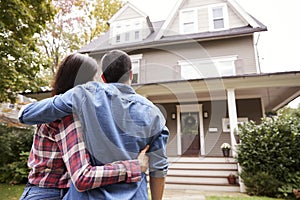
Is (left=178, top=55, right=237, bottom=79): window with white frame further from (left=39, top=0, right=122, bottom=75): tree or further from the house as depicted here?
(left=39, top=0, right=122, bottom=75): tree

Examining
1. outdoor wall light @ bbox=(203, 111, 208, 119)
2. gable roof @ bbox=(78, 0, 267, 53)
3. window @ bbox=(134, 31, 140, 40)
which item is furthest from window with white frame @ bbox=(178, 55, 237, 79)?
window @ bbox=(134, 31, 140, 40)

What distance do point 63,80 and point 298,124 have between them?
Answer: 16.1ft

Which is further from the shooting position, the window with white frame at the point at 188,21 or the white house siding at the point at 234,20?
the window with white frame at the point at 188,21

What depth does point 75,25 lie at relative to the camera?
488 inches

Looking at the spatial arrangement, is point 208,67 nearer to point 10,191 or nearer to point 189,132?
point 189,132

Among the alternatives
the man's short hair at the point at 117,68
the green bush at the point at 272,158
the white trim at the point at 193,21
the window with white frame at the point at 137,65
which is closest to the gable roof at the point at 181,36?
the white trim at the point at 193,21

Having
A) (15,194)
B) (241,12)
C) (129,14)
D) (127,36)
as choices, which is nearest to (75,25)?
(129,14)

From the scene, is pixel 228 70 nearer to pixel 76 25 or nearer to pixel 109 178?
pixel 109 178

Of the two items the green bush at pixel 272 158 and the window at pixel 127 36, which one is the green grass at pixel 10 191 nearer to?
the green bush at pixel 272 158

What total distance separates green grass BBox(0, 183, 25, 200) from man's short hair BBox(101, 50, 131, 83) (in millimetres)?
4617

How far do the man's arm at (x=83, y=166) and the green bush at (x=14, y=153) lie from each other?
18.9 ft

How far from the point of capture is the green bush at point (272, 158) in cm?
411

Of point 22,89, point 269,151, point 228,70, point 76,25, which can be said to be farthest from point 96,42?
point 269,151

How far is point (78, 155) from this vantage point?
2.40 ft
